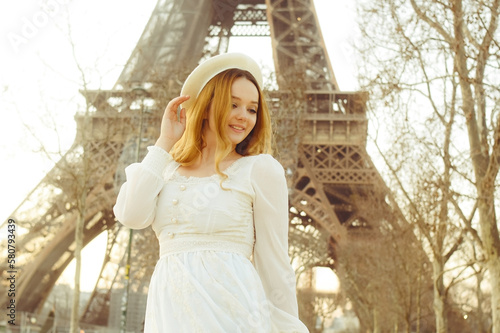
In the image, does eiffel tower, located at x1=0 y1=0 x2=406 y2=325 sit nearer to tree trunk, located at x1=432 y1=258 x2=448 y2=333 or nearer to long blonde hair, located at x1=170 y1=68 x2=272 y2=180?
tree trunk, located at x1=432 y1=258 x2=448 y2=333

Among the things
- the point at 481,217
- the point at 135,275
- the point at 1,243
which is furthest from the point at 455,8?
the point at 135,275

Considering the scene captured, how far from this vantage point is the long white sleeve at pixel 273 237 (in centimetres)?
256

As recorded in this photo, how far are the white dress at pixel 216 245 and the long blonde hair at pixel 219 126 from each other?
0.08 metres

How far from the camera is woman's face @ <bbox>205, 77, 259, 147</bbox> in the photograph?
2701 mm

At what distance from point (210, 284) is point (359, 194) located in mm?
26765

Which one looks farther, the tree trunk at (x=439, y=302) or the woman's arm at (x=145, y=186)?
the tree trunk at (x=439, y=302)

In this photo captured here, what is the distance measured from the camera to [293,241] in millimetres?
29797

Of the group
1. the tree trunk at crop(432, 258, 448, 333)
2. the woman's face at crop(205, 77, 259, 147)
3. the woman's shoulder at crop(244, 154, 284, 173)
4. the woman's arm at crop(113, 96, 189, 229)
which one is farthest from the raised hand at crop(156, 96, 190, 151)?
the tree trunk at crop(432, 258, 448, 333)

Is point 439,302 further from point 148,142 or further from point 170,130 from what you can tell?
point 170,130

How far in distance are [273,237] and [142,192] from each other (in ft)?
1.58

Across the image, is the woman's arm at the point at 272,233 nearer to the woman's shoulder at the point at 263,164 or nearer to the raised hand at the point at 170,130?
the woman's shoulder at the point at 263,164

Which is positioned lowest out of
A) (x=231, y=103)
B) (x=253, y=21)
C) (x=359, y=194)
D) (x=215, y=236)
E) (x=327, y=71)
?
(x=215, y=236)

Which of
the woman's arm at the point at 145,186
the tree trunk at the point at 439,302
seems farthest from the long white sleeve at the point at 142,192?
the tree trunk at the point at 439,302

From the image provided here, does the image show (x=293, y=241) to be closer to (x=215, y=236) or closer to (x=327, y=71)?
(x=327, y=71)
